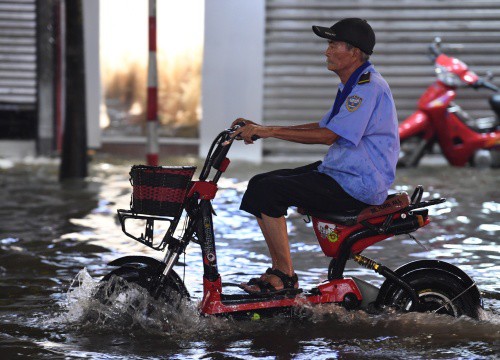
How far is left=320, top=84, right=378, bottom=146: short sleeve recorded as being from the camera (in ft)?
17.7

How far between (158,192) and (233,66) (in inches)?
412

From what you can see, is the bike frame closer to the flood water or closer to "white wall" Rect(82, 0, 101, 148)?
the flood water

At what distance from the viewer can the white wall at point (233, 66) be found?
51.0ft

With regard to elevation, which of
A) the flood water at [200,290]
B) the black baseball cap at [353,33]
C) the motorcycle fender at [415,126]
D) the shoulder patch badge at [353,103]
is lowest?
the flood water at [200,290]

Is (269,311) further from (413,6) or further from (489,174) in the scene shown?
(413,6)

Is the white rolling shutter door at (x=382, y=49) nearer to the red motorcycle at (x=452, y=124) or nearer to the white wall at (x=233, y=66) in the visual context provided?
the white wall at (x=233, y=66)

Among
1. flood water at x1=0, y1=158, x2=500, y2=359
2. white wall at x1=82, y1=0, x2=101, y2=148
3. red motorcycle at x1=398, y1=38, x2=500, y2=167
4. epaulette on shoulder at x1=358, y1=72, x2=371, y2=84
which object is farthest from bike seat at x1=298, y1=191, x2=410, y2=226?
white wall at x1=82, y1=0, x2=101, y2=148

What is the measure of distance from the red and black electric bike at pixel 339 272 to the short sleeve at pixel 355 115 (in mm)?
424

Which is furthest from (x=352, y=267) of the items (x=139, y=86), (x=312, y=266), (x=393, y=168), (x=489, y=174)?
(x=139, y=86)

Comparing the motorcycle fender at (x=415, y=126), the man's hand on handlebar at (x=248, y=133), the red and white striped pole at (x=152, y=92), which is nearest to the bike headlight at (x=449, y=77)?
the motorcycle fender at (x=415, y=126)

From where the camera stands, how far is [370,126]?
18.1 feet

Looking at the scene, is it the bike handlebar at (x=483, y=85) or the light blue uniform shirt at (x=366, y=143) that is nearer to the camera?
the light blue uniform shirt at (x=366, y=143)

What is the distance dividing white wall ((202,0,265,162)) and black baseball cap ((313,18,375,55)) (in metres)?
9.93

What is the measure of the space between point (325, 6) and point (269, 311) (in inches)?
413
